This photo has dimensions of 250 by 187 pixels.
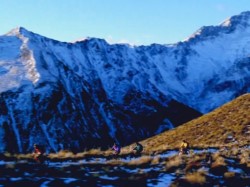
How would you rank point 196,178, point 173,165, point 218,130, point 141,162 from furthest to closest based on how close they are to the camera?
point 218,130 < point 141,162 < point 173,165 < point 196,178

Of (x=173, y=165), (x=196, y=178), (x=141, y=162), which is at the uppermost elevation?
(x=141, y=162)

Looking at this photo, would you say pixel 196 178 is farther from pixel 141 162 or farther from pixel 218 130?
pixel 218 130

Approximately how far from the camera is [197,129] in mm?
75500

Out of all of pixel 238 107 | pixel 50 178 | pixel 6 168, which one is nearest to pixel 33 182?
pixel 50 178

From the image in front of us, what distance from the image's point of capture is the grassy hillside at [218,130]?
63088 millimetres

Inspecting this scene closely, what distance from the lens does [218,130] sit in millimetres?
69438

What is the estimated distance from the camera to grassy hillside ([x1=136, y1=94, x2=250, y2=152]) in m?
63.1

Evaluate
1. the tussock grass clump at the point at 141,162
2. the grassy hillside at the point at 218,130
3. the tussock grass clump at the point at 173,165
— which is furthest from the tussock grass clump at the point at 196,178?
the grassy hillside at the point at 218,130

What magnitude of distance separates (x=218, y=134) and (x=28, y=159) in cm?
3768

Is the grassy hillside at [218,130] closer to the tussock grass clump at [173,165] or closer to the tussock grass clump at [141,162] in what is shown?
the tussock grass clump at [141,162]

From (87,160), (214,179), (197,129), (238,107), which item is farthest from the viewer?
(238,107)

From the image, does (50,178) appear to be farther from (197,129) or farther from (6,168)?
(197,129)

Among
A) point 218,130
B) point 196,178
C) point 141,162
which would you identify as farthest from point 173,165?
point 218,130

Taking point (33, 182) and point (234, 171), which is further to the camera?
point (234, 171)
